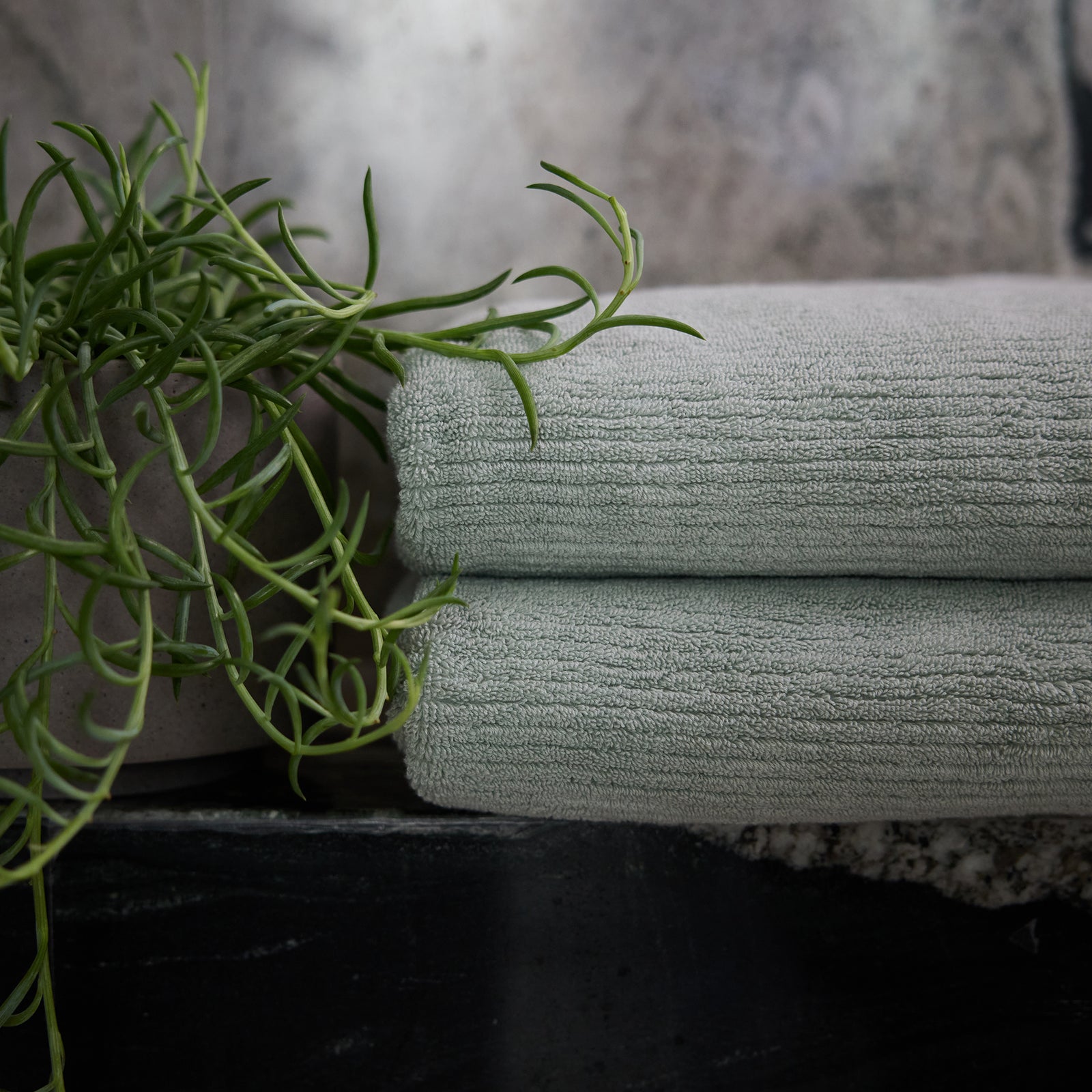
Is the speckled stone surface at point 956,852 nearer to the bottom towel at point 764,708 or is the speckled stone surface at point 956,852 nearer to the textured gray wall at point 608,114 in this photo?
the bottom towel at point 764,708

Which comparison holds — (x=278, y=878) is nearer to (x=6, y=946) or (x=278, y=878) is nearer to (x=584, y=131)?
(x=6, y=946)

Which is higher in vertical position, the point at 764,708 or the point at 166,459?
the point at 166,459

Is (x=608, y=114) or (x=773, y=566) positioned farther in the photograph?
(x=608, y=114)

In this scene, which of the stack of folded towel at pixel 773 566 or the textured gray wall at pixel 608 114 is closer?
the stack of folded towel at pixel 773 566

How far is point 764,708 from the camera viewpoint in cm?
29

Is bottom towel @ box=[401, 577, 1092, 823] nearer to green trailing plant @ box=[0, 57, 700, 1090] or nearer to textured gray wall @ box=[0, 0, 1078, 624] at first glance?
green trailing plant @ box=[0, 57, 700, 1090]

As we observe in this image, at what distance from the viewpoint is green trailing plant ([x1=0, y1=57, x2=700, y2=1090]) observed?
22 cm

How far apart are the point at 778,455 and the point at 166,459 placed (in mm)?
226

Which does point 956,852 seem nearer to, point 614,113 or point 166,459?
point 166,459

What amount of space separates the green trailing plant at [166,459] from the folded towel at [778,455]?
2 cm

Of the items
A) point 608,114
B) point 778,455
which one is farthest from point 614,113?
point 778,455

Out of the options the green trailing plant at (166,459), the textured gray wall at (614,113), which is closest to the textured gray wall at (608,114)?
the textured gray wall at (614,113)

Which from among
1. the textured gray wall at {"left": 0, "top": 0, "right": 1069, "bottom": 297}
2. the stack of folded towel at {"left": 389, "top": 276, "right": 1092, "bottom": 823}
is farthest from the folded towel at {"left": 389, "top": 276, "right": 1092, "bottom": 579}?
the textured gray wall at {"left": 0, "top": 0, "right": 1069, "bottom": 297}

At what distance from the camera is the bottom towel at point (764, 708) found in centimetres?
29
